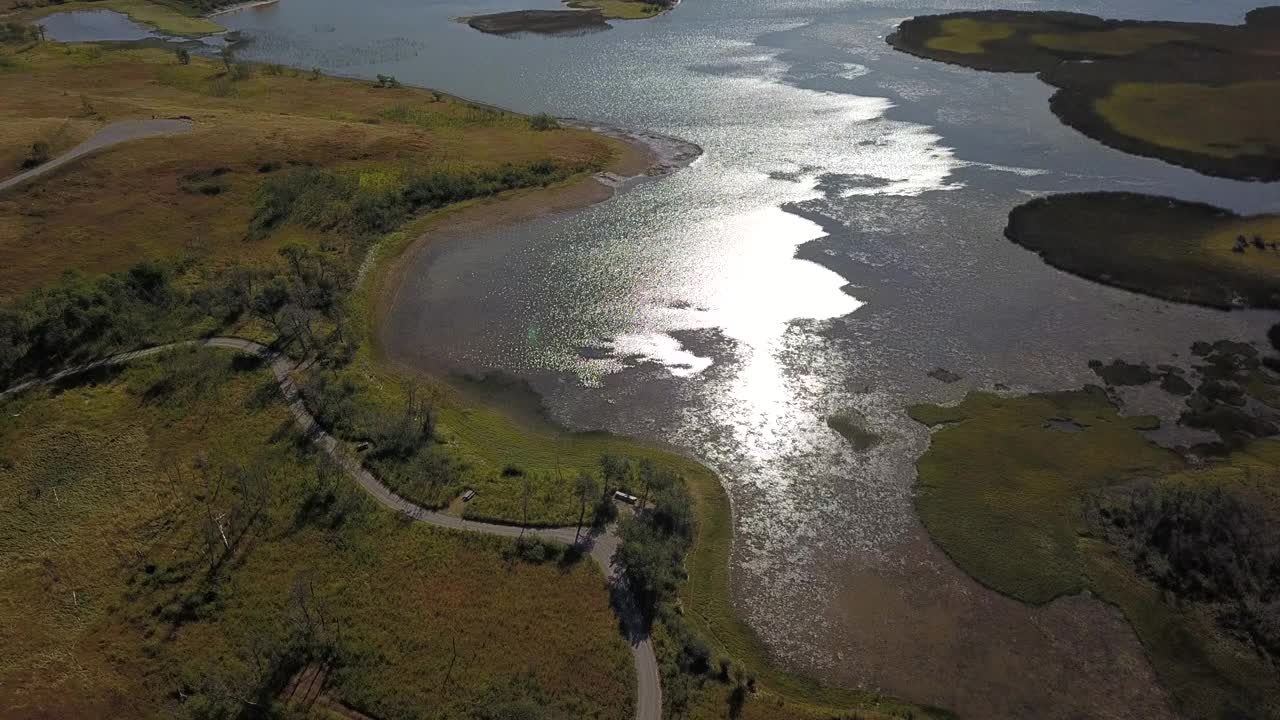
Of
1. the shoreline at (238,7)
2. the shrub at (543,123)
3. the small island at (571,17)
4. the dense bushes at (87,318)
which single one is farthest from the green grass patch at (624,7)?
the dense bushes at (87,318)

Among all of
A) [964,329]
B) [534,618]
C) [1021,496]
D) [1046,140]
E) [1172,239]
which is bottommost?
[534,618]

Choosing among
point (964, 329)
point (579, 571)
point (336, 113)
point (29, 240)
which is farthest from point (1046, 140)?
point (29, 240)

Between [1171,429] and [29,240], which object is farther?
[29,240]

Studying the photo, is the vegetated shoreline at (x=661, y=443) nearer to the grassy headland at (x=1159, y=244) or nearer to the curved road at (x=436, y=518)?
the curved road at (x=436, y=518)

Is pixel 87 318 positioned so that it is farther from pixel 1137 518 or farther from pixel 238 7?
pixel 238 7

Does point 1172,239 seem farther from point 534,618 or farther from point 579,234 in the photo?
point 534,618

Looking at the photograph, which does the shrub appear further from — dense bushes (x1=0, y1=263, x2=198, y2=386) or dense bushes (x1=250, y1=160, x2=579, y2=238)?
dense bushes (x1=0, y1=263, x2=198, y2=386)

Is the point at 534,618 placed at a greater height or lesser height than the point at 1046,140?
lesser
